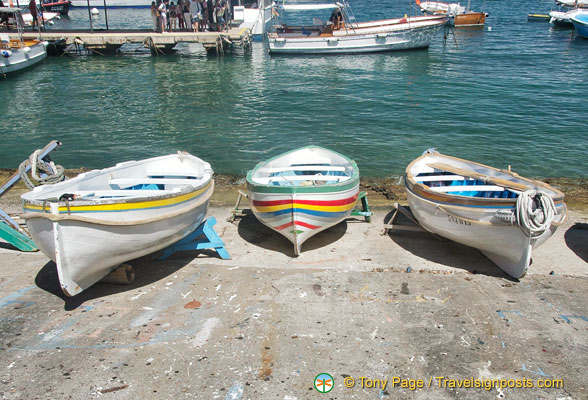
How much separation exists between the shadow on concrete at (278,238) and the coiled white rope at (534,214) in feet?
10.5

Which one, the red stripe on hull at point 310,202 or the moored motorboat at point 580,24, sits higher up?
the moored motorboat at point 580,24

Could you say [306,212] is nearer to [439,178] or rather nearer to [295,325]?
[295,325]

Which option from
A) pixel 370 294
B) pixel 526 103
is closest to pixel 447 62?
pixel 526 103

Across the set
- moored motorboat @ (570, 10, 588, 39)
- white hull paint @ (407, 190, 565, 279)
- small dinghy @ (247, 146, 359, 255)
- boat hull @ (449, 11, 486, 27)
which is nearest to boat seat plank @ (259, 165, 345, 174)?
small dinghy @ (247, 146, 359, 255)

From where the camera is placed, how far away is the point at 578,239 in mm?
8914

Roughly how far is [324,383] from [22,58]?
1142 inches

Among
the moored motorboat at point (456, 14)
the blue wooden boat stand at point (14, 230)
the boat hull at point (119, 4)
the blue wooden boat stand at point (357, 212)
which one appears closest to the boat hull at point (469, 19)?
the moored motorboat at point (456, 14)

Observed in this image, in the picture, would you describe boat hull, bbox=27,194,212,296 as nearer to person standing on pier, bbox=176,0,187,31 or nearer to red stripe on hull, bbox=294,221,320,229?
red stripe on hull, bbox=294,221,320,229

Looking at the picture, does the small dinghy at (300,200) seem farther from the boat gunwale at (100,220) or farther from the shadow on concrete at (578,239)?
the shadow on concrete at (578,239)

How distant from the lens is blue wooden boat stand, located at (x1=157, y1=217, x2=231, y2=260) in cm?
782

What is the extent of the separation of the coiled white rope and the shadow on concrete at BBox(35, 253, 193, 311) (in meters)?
5.04

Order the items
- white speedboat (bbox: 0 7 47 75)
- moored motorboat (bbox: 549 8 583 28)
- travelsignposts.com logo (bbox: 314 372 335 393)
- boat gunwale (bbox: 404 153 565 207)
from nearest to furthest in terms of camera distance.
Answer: travelsignposts.com logo (bbox: 314 372 335 393), boat gunwale (bbox: 404 153 565 207), white speedboat (bbox: 0 7 47 75), moored motorboat (bbox: 549 8 583 28)

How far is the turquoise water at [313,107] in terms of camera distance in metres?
16.0

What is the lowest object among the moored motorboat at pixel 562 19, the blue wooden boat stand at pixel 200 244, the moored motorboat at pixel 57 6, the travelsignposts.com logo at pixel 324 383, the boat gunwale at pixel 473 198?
the travelsignposts.com logo at pixel 324 383
